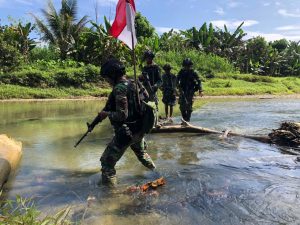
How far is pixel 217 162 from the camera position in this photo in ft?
23.0

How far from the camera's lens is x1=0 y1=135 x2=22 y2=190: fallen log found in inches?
219

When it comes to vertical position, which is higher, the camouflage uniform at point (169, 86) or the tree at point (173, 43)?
the tree at point (173, 43)

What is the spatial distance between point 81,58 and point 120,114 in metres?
23.6

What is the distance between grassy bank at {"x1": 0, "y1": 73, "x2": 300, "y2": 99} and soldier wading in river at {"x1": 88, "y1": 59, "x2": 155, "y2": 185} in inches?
652

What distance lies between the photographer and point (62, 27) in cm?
2725

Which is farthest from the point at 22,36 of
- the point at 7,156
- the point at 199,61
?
the point at 7,156

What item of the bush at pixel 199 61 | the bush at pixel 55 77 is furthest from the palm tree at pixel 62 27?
Result: the bush at pixel 199 61

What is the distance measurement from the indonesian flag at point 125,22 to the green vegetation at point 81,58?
16.4 meters

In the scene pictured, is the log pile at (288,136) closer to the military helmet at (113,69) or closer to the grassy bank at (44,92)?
the military helmet at (113,69)

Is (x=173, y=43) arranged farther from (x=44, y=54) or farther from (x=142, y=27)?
(x=44, y=54)

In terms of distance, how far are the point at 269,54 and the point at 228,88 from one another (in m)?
17.7

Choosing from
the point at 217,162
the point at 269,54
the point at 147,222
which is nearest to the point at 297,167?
the point at 217,162

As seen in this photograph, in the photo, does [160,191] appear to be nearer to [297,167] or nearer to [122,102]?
[122,102]

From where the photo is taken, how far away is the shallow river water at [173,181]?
452 cm
